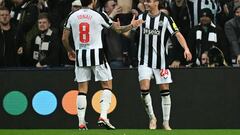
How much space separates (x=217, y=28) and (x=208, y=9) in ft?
1.60

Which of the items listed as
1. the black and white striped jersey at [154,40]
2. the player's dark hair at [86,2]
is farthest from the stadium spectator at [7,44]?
the player's dark hair at [86,2]

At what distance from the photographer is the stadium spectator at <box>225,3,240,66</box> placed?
18062 millimetres

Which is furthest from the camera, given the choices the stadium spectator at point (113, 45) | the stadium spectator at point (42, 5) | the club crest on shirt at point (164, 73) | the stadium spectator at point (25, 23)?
the stadium spectator at point (42, 5)

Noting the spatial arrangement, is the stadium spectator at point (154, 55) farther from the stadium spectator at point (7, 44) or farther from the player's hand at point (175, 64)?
the stadium spectator at point (7, 44)

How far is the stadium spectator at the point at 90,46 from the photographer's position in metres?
14.6

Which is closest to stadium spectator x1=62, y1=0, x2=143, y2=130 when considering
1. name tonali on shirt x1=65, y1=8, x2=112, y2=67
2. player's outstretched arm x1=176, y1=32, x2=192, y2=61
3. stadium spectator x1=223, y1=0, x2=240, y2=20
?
name tonali on shirt x1=65, y1=8, x2=112, y2=67

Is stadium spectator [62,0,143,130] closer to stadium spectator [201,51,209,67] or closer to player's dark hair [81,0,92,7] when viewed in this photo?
player's dark hair [81,0,92,7]

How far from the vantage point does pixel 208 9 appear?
18453 mm

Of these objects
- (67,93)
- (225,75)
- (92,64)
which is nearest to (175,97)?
(225,75)

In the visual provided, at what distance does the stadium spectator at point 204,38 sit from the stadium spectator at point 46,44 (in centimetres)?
297

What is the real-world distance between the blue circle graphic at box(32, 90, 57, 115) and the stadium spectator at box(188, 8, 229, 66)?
319 cm

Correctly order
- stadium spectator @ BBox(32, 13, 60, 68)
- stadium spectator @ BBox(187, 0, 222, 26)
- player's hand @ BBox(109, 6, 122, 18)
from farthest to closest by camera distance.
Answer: stadium spectator @ BBox(187, 0, 222, 26) → stadium spectator @ BBox(32, 13, 60, 68) → player's hand @ BBox(109, 6, 122, 18)

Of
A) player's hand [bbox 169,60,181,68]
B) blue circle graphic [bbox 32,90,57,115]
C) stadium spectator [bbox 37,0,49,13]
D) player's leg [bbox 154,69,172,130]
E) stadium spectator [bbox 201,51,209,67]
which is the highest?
stadium spectator [bbox 37,0,49,13]

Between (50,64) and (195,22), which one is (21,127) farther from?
(195,22)
